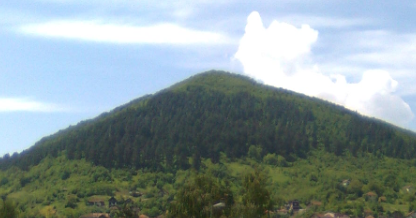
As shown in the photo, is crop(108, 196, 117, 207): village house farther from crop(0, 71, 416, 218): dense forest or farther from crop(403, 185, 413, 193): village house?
crop(403, 185, 413, 193): village house

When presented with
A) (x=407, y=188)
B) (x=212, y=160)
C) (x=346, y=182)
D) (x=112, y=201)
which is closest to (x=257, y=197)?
(x=112, y=201)

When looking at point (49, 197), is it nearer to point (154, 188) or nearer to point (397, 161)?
point (154, 188)

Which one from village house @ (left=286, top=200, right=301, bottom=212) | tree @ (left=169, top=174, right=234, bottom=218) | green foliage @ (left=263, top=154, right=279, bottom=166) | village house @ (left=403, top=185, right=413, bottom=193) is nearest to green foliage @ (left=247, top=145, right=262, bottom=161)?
green foliage @ (left=263, top=154, right=279, bottom=166)

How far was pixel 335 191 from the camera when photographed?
150m

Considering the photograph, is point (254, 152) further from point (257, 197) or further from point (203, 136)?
point (257, 197)

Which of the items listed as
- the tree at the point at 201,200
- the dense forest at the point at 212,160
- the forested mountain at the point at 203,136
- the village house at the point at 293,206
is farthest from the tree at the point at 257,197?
the forested mountain at the point at 203,136

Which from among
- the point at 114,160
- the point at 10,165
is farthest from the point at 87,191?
the point at 10,165

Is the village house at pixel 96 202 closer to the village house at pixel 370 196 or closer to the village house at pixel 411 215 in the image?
the village house at pixel 370 196

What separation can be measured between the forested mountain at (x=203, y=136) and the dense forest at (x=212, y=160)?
12.4 inches

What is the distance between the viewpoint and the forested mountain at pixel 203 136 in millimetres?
167750

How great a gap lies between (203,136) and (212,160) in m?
12.1

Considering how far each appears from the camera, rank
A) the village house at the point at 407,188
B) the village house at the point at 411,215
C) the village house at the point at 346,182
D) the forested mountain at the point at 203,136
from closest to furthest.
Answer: the village house at the point at 411,215 < the village house at the point at 407,188 < the village house at the point at 346,182 < the forested mountain at the point at 203,136

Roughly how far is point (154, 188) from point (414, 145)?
3208 inches

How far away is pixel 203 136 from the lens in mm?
177250
